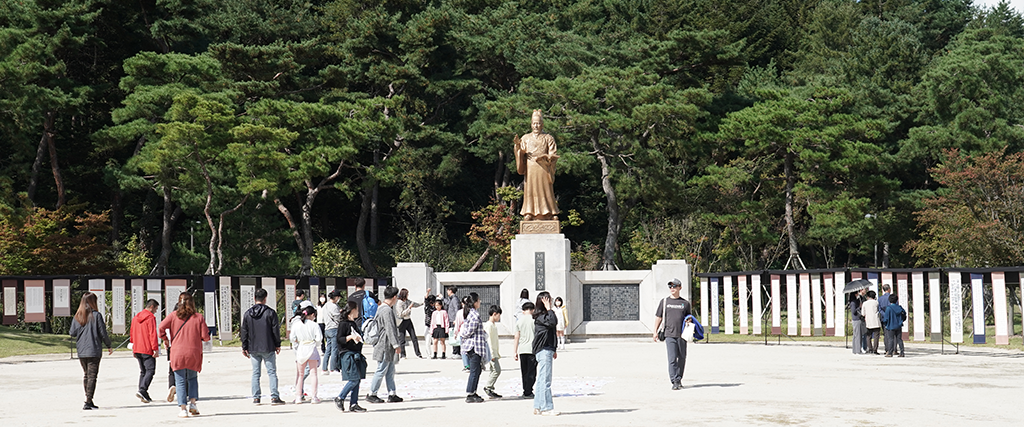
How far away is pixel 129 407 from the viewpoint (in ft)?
41.5

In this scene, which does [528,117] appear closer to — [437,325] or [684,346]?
[437,325]

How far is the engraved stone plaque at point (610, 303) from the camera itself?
25734mm

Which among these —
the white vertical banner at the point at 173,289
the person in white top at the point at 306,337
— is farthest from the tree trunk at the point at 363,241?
the person in white top at the point at 306,337

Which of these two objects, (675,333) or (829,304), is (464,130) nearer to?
(829,304)

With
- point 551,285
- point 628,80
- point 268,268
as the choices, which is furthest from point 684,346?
point 268,268

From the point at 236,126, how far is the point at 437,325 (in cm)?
1892

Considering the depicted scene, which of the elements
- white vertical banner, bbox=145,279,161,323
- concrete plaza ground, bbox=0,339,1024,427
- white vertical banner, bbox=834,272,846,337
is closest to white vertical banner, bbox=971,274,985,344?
concrete plaza ground, bbox=0,339,1024,427

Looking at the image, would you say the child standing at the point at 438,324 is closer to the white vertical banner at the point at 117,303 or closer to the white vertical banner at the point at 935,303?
the white vertical banner at the point at 117,303

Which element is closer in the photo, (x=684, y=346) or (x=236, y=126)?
(x=684, y=346)

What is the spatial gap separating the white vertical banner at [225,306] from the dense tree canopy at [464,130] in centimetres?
1264

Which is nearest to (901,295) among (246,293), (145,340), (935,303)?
(935,303)

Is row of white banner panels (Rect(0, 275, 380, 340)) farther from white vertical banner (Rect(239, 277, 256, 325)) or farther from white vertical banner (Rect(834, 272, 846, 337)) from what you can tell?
white vertical banner (Rect(834, 272, 846, 337))

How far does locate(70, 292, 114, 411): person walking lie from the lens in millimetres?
12336

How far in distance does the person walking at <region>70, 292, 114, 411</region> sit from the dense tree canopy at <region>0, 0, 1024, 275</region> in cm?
2233
